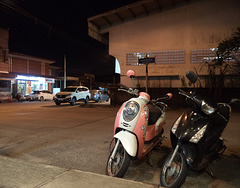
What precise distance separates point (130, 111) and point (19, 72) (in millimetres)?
29664

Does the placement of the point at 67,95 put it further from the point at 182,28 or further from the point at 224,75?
the point at 224,75

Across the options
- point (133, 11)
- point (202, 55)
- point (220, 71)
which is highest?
point (133, 11)

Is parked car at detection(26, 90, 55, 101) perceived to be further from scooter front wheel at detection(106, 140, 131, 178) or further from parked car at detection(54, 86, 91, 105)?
scooter front wheel at detection(106, 140, 131, 178)

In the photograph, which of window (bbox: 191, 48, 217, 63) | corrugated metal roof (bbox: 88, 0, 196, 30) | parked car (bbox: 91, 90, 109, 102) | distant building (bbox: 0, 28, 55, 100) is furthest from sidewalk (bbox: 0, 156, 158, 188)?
distant building (bbox: 0, 28, 55, 100)

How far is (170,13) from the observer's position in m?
15.0

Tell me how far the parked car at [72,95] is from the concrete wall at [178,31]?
516 cm

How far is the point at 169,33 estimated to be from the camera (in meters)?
15.0

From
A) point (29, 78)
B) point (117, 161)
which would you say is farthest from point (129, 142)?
point (29, 78)

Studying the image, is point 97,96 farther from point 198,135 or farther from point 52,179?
point 198,135

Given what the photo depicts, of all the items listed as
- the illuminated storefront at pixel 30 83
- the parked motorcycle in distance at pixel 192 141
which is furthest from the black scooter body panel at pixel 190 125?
the illuminated storefront at pixel 30 83

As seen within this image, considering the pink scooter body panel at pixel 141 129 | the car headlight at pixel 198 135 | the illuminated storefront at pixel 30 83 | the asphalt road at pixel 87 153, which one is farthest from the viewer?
the illuminated storefront at pixel 30 83

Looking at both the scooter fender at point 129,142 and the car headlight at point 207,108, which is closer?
the car headlight at point 207,108

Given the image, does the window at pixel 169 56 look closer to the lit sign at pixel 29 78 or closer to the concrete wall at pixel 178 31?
the concrete wall at pixel 178 31

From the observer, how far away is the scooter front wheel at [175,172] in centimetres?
282
